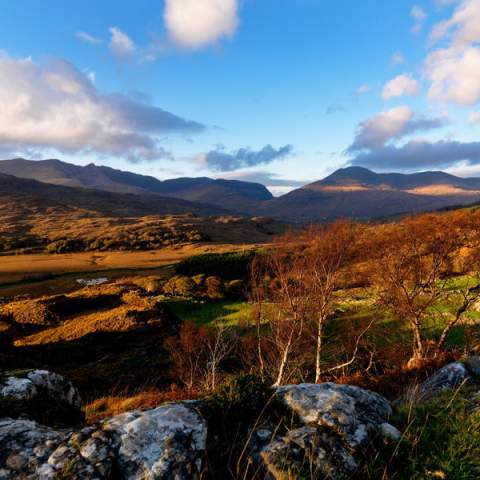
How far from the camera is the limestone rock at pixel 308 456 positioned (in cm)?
444

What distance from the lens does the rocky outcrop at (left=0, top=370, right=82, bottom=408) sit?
6.13m

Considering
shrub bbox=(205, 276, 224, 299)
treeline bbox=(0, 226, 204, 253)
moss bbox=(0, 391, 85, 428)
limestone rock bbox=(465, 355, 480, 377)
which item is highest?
moss bbox=(0, 391, 85, 428)

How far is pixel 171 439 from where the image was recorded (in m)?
4.59

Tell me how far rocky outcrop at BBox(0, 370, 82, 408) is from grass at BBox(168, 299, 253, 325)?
27.5 metres

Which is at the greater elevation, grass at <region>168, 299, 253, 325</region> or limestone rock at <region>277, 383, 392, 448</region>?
limestone rock at <region>277, 383, 392, 448</region>

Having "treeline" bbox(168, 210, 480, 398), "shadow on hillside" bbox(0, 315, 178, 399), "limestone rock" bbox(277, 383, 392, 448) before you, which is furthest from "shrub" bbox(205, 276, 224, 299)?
"limestone rock" bbox(277, 383, 392, 448)

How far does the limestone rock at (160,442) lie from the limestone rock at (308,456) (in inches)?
35.8

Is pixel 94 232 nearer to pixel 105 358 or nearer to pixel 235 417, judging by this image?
pixel 105 358

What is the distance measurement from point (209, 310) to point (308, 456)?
3612 cm

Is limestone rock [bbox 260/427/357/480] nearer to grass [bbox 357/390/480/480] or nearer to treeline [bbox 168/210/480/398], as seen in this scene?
grass [bbox 357/390/480/480]

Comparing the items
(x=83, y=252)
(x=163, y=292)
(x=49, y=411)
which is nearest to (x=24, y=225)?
(x=83, y=252)

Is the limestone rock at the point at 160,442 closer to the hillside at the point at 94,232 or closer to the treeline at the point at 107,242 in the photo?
the treeline at the point at 107,242

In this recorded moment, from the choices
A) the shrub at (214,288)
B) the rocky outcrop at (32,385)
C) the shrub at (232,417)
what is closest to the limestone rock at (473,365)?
the shrub at (232,417)

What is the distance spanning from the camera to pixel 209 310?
40125 millimetres
